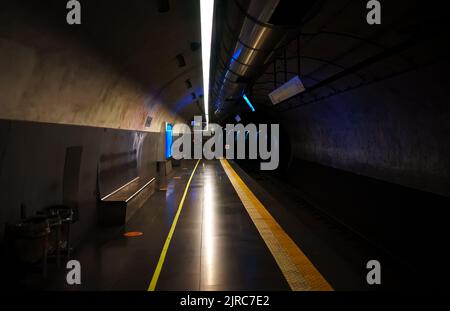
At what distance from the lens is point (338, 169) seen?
58.4 feet

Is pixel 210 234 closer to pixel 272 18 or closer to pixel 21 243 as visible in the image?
pixel 21 243

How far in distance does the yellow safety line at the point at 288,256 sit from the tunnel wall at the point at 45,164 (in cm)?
338

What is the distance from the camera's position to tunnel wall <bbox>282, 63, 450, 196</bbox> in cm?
945

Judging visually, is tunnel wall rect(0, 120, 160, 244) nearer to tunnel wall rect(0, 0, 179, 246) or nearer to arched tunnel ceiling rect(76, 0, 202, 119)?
tunnel wall rect(0, 0, 179, 246)

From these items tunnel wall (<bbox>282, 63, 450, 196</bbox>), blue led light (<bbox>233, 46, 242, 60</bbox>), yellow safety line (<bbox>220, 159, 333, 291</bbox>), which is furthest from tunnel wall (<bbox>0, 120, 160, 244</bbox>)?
tunnel wall (<bbox>282, 63, 450, 196</bbox>)

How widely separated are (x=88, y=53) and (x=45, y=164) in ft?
5.90

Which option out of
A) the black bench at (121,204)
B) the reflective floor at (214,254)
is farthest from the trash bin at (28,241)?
the black bench at (121,204)

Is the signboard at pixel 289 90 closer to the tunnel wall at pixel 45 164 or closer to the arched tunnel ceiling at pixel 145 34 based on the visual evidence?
the arched tunnel ceiling at pixel 145 34

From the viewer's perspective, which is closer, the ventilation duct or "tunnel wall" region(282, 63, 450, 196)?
the ventilation duct

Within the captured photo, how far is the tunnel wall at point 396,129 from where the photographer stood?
9455 mm

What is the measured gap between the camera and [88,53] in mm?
4832

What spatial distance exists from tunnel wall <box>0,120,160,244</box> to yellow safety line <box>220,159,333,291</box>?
3.38m

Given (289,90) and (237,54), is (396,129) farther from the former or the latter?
(237,54)
